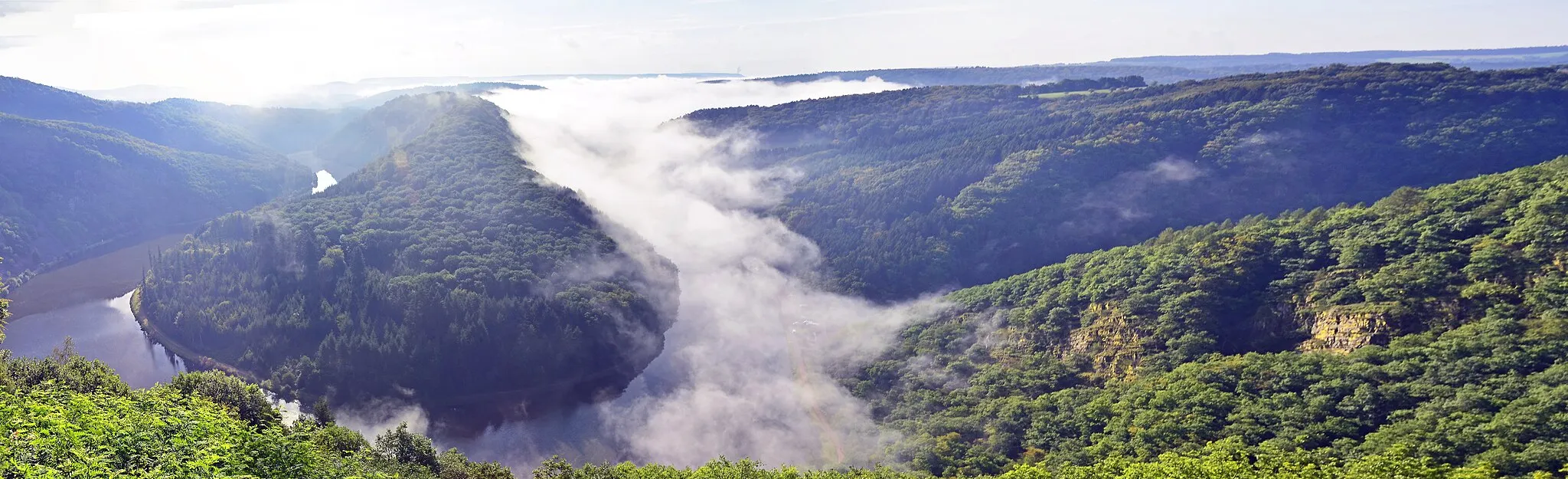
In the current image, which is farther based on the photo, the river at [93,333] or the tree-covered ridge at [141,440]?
the river at [93,333]

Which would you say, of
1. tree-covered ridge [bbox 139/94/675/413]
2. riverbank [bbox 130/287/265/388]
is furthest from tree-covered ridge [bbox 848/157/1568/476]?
riverbank [bbox 130/287/265/388]

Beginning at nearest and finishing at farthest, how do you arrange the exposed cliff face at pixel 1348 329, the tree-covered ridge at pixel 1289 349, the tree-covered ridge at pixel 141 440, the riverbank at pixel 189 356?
1. the tree-covered ridge at pixel 141 440
2. the tree-covered ridge at pixel 1289 349
3. the exposed cliff face at pixel 1348 329
4. the riverbank at pixel 189 356

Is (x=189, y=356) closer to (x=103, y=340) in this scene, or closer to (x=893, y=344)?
(x=103, y=340)

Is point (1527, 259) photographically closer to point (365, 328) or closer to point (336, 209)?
point (365, 328)

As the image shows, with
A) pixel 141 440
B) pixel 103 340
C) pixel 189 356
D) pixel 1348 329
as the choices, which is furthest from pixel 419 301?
pixel 1348 329

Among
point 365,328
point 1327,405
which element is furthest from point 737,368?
point 1327,405

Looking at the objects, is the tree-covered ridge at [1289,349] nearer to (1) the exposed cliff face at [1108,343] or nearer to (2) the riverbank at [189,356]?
(1) the exposed cliff face at [1108,343]

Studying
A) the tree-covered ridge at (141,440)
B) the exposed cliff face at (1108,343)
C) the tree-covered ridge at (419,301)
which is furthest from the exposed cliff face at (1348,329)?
the tree-covered ridge at (419,301)
